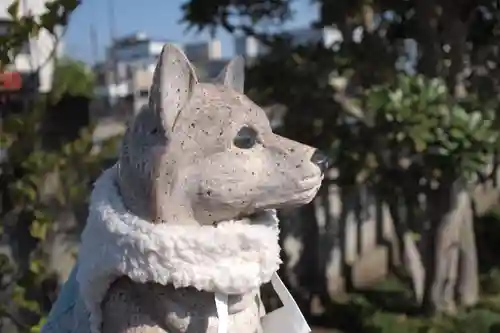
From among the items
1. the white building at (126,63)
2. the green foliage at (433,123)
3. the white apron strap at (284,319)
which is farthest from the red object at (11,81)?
the green foliage at (433,123)

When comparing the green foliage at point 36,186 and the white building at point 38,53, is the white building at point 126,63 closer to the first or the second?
the white building at point 38,53

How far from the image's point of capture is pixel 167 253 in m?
0.80

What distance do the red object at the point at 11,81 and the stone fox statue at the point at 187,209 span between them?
2.63ft

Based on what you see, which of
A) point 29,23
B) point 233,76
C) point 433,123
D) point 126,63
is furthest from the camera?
point 126,63

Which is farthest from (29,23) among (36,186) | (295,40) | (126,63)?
(295,40)

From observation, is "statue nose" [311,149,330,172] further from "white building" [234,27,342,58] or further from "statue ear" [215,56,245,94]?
"white building" [234,27,342,58]

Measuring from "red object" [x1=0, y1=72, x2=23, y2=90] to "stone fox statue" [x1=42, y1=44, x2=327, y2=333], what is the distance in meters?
0.80

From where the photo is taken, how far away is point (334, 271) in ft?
12.2

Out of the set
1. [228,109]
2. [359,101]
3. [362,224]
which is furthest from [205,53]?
[362,224]

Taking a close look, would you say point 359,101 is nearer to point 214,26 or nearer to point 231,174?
point 214,26

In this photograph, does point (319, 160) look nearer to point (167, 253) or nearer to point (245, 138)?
point (245, 138)

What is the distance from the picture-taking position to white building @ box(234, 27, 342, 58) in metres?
2.74

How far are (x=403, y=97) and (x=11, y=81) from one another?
1091 millimetres

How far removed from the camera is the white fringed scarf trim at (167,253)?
2.63ft
